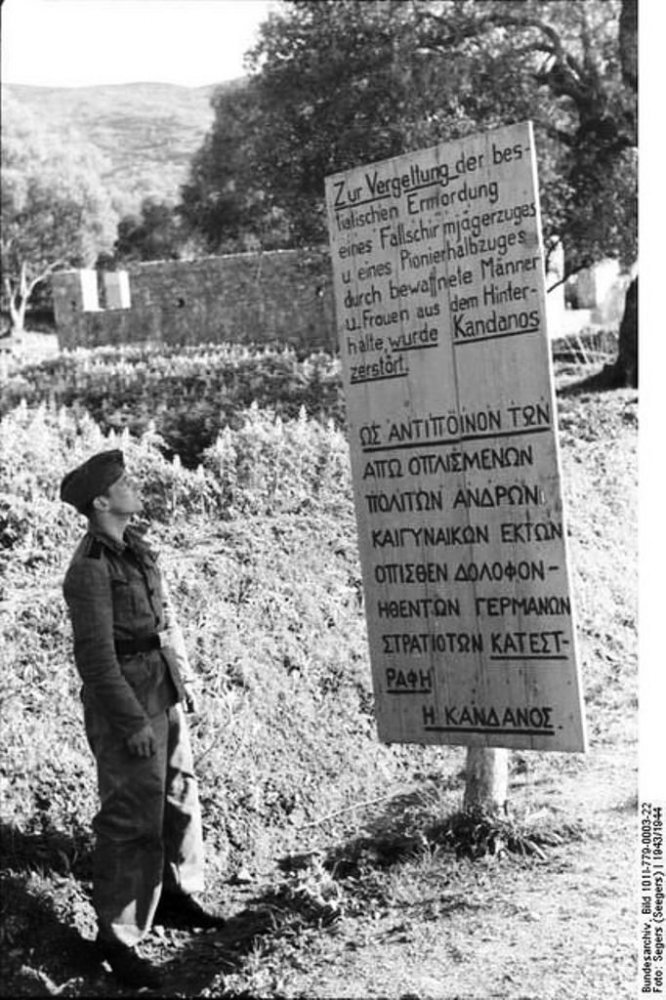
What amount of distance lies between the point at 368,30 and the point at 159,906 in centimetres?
1047

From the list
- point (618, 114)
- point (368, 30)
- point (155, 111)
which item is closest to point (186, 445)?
point (368, 30)

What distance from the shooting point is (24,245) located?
31.3 m

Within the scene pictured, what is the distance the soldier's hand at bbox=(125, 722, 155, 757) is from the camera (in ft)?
14.1

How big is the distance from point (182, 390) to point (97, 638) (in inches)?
281

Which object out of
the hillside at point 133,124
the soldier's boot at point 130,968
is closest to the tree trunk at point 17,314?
the hillside at point 133,124

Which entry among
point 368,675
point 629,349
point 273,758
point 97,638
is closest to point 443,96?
point 629,349

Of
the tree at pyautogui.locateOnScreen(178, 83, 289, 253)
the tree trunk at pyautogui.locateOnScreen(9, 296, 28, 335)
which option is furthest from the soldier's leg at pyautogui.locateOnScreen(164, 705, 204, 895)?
the tree trunk at pyautogui.locateOnScreen(9, 296, 28, 335)

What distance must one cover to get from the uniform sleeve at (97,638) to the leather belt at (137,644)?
10 centimetres

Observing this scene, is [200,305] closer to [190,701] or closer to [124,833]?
[190,701]

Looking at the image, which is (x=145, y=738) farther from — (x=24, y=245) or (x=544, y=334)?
(x=24, y=245)

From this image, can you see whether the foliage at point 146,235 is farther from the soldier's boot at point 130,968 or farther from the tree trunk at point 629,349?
the soldier's boot at point 130,968

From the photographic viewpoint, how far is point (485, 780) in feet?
17.2

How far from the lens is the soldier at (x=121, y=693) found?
4.25 m

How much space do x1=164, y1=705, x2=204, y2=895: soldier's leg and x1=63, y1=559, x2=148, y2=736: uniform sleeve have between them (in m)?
0.41
